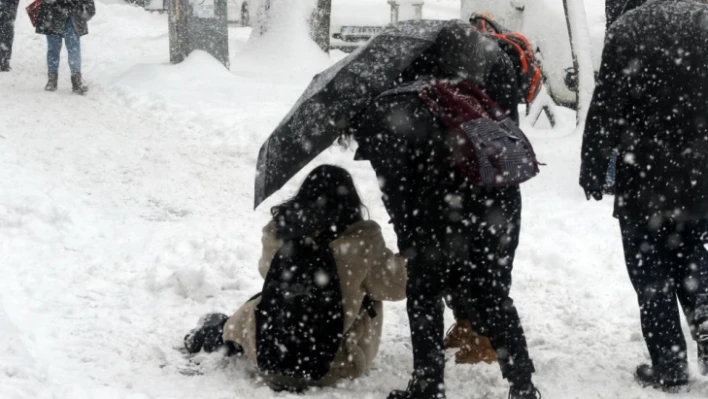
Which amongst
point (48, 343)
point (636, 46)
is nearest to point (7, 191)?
point (48, 343)

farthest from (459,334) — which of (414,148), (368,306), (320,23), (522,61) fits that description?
(320,23)

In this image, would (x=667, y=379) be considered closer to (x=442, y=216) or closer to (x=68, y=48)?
(x=442, y=216)

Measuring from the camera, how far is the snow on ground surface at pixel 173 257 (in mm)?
4047

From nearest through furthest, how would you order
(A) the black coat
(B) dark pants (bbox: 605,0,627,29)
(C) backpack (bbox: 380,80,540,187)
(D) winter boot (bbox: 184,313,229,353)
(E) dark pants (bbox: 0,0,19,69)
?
(C) backpack (bbox: 380,80,540,187), (A) the black coat, (D) winter boot (bbox: 184,313,229,353), (B) dark pants (bbox: 605,0,627,29), (E) dark pants (bbox: 0,0,19,69)

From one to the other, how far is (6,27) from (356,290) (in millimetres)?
10256

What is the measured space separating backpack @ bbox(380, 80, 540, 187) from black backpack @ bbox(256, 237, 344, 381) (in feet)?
2.57

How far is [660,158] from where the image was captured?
13.0ft

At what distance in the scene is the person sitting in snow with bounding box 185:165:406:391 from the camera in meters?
3.91

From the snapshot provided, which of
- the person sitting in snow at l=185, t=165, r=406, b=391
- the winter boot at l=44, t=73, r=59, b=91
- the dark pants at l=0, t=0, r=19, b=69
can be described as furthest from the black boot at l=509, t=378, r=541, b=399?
the dark pants at l=0, t=0, r=19, b=69

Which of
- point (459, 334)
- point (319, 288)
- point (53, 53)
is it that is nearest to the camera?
point (319, 288)

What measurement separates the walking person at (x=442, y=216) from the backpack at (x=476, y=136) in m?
0.05

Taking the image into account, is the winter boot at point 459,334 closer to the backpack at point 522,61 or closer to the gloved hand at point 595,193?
the gloved hand at point 595,193

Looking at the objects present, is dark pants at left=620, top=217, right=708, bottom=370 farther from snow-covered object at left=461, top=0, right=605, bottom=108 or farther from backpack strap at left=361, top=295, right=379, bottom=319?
snow-covered object at left=461, top=0, right=605, bottom=108

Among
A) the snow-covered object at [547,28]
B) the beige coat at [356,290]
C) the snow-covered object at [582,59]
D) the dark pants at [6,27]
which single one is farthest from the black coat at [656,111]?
the dark pants at [6,27]
